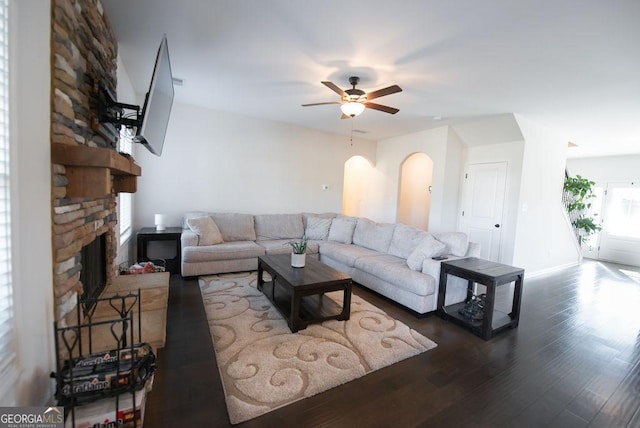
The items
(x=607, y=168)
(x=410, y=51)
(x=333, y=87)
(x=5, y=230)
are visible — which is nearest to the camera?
(x=5, y=230)

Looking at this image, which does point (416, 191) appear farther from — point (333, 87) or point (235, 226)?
point (333, 87)

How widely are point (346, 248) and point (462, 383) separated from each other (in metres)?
2.52

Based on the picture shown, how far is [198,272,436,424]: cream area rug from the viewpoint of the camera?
69.1 inches

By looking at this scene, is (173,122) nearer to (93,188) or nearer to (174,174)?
(174,174)

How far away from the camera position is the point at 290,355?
2.13 m

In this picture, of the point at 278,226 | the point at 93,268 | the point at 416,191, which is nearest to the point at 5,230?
the point at 93,268

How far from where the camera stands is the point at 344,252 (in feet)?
13.3

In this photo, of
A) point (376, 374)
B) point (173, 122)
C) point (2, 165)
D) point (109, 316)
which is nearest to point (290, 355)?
point (376, 374)

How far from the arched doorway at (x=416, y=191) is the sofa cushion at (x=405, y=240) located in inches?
117

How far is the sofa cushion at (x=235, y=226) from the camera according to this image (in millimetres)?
4457

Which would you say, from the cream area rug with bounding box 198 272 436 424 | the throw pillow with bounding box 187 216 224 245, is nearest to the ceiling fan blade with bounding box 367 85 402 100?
the cream area rug with bounding box 198 272 436 424

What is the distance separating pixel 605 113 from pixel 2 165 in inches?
241

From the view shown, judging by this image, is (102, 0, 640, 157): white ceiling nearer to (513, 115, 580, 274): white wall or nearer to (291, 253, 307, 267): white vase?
(513, 115, 580, 274): white wall

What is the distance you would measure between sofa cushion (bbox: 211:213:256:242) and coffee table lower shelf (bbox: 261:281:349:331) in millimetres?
1508
